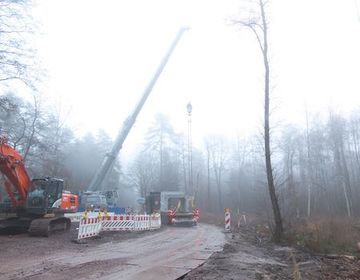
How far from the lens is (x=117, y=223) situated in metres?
22.7

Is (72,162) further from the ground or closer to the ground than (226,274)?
further from the ground

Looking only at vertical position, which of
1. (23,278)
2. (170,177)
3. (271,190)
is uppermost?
(170,177)

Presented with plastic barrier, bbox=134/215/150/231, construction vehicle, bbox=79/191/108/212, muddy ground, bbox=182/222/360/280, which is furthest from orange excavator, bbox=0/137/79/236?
muddy ground, bbox=182/222/360/280

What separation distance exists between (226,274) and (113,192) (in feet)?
89.1

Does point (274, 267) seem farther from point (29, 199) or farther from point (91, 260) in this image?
point (29, 199)

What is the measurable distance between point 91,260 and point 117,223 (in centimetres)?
1126

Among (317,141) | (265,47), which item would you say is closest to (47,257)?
(265,47)

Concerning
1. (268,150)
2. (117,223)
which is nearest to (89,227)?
(117,223)

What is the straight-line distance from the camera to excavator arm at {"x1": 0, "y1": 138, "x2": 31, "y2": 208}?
55.0ft

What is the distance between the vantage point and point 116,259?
1170cm

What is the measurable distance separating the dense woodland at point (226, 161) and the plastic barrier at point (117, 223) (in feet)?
43.6

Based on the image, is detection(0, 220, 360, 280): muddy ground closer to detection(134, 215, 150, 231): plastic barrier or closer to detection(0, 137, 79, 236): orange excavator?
detection(0, 137, 79, 236): orange excavator

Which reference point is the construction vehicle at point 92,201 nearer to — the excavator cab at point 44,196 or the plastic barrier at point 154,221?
the plastic barrier at point 154,221

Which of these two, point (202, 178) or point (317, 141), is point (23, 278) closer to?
Result: point (317, 141)
